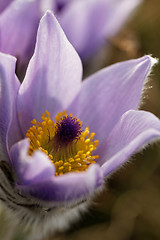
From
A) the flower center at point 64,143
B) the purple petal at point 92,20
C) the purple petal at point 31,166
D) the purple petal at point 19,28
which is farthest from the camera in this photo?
the purple petal at point 92,20

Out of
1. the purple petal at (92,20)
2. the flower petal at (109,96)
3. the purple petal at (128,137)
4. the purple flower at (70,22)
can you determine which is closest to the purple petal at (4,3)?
the purple flower at (70,22)

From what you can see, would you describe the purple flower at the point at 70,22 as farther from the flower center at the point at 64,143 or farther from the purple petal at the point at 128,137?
the purple petal at the point at 128,137

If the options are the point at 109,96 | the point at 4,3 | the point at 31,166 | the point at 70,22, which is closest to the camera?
the point at 31,166

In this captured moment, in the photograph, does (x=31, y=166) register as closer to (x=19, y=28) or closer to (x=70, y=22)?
(x=19, y=28)

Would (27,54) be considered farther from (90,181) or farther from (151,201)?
(151,201)

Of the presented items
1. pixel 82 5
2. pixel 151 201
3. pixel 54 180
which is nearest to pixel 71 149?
pixel 54 180

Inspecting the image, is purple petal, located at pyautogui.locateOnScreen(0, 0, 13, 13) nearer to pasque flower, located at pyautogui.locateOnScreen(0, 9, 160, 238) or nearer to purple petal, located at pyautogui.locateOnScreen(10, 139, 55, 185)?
pasque flower, located at pyautogui.locateOnScreen(0, 9, 160, 238)

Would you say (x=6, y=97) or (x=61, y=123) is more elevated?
(x=6, y=97)

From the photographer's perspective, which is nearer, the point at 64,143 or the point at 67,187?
the point at 67,187

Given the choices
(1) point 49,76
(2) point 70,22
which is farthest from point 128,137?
(2) point 70,22
